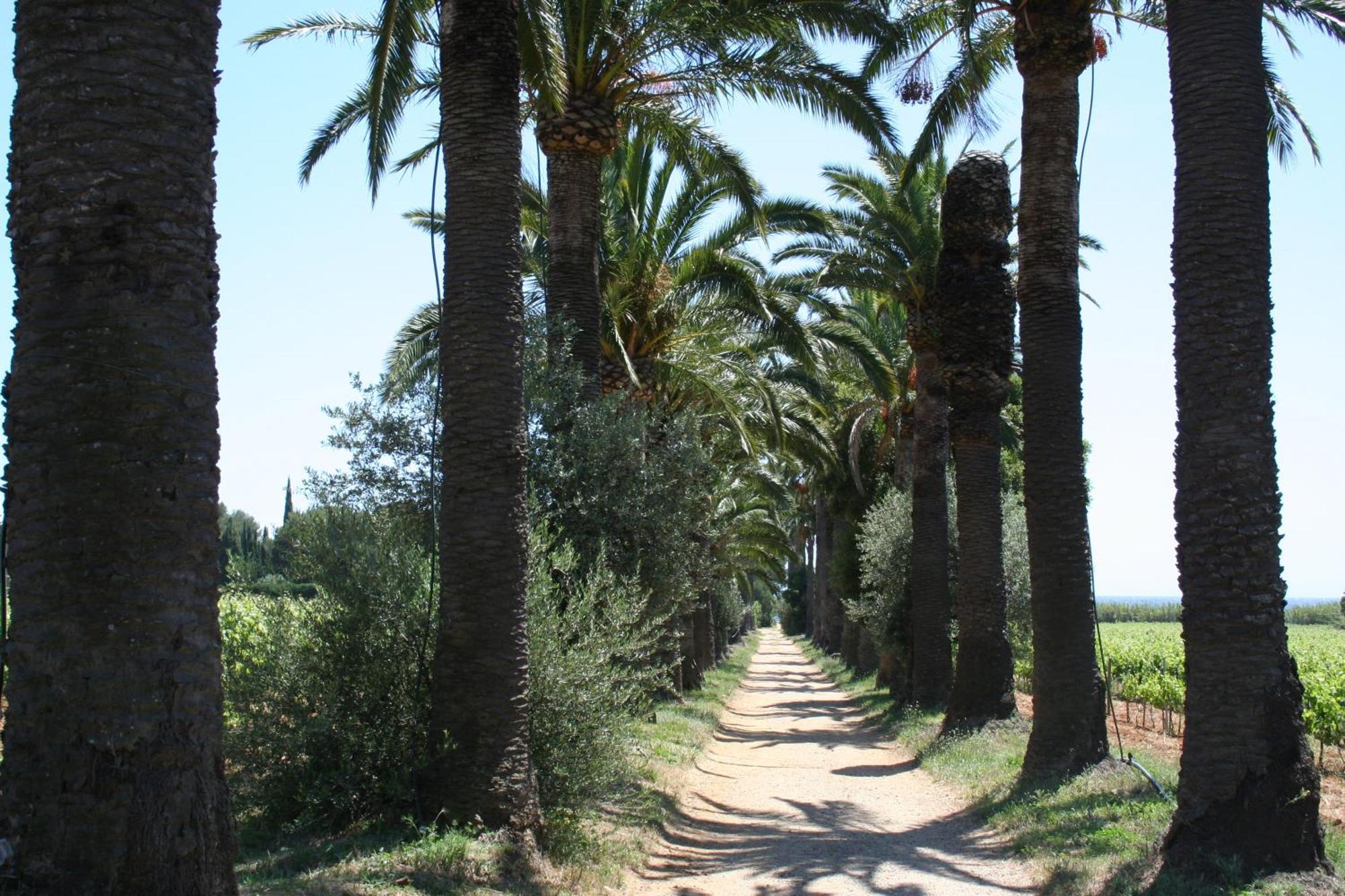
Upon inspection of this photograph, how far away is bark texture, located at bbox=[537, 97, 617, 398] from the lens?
14.5 m

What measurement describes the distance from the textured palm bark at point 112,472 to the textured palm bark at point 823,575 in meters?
34.6

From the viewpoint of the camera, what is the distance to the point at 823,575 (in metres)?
55.0

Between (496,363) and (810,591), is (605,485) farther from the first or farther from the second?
(810,591)

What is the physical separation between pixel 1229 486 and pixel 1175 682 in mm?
17763

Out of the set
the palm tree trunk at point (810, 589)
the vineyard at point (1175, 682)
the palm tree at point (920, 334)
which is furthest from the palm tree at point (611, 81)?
the palm tree trunk at point (810, 589)

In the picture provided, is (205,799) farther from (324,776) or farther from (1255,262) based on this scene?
(1255,262)

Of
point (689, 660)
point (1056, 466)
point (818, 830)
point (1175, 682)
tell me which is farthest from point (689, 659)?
point (1056, 466)

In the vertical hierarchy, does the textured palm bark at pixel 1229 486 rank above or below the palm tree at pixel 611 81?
below

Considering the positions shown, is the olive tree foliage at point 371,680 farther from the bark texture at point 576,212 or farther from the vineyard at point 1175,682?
the vineyard at point 1175,682

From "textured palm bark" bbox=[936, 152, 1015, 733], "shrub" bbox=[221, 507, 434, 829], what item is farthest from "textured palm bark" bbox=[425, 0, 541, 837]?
"textured palm bark" bbox=[936, 152, 1015, 733]

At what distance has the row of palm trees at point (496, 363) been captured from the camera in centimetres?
423

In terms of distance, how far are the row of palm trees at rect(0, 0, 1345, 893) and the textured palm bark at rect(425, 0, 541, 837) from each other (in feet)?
0.08

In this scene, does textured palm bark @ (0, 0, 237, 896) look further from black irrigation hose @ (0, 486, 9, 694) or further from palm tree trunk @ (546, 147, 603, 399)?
palm tree trunk @ (546, 147, 603, 399)

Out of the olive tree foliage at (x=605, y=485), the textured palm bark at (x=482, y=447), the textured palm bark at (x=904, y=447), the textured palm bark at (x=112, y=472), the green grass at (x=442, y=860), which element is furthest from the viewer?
the textured palm bark at (x=904, y=447)
